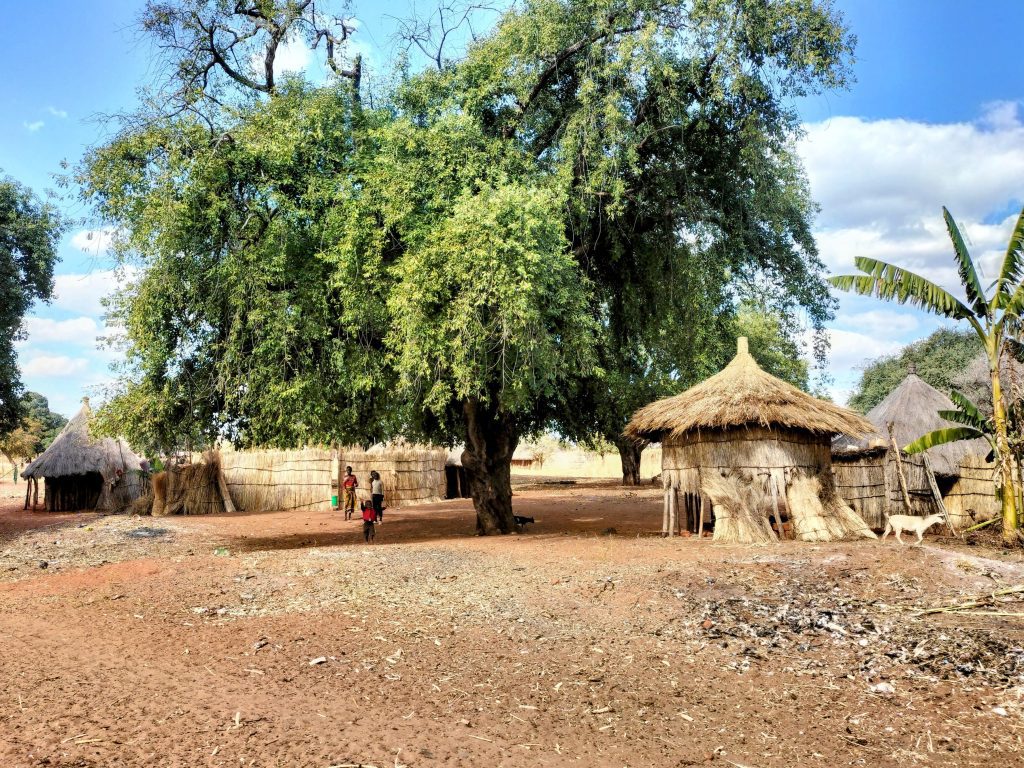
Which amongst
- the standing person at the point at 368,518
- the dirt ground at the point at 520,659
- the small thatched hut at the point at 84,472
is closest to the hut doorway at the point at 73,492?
the small thatched hut at the point at 84,472

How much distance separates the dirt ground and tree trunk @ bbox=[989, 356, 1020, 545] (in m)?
1.16

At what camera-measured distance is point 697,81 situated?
13164mm

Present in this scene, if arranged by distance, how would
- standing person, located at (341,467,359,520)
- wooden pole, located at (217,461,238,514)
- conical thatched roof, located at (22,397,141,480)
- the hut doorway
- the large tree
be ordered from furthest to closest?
1. the hut doorway
2. conical thatched roof, located at (22,397,141,480)
3. wooden pole, located at (217,461,238,514)
4. standing person, located at (341,467,359,520)
5. the large tree

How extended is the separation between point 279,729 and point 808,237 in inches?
518

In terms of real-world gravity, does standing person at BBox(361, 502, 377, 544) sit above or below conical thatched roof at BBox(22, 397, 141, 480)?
below

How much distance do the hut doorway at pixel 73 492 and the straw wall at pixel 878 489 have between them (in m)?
24.5

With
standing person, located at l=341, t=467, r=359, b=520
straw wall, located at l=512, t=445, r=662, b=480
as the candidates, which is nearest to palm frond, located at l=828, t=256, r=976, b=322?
standing person, located at l=341, t=467, r=359, b=520

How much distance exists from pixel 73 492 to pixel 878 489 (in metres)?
26.2

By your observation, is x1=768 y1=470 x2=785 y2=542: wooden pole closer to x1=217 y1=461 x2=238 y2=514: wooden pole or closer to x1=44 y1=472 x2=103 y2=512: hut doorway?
x1=217 y1=461 x2=238 y2=514: wooden pole

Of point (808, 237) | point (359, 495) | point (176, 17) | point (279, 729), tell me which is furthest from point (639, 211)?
point (359, 495)

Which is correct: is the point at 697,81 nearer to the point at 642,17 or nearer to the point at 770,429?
the point at 642,17

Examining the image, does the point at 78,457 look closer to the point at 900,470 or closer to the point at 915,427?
the point at 900,470

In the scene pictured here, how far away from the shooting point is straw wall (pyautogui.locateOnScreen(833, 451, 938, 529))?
53.1 feet

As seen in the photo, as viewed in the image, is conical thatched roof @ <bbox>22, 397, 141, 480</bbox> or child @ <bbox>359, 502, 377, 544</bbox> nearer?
child @ <bbox>359, 502, 377, 544</bbox>
